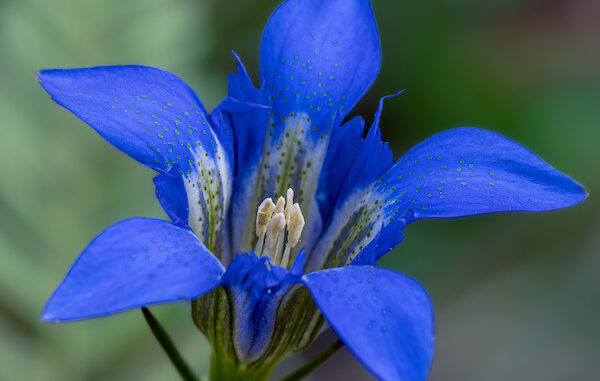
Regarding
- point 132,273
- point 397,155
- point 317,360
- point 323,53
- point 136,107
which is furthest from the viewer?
point 397,155

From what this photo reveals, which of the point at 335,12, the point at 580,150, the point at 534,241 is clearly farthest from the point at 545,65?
the point at 335,12

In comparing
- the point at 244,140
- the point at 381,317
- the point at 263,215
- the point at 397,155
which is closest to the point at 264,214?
the point at 263,215

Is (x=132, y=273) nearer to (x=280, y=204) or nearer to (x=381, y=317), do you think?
(x=381, y=317)

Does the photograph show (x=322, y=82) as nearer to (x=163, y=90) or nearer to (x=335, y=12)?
A: (x=335, y=12)

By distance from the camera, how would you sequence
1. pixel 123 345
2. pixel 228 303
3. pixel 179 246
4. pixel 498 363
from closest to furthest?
pixel 179 246 → pixel 228 303 → pixel 123 345 → pixel 498 363

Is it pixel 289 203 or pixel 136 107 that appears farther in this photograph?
pixel 289 203

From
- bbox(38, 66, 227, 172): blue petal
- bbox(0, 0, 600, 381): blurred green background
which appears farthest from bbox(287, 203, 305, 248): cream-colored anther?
bbox(0, 0, 600, 381): blurred green background

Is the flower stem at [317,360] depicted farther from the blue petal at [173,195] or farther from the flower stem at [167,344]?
the blue petal at [173,195]
